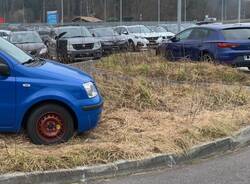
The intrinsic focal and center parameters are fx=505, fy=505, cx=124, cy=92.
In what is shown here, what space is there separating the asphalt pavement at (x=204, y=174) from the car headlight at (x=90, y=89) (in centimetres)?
140

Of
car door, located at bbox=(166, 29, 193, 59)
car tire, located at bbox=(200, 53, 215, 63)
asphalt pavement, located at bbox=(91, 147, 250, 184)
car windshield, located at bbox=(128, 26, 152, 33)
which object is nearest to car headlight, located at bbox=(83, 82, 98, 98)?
asphalt pavement, located at bbox=(91, 147, 250, 184)

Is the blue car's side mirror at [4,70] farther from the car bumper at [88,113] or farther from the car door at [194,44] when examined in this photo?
the car door at [194,44]

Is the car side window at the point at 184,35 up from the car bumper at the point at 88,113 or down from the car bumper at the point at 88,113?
up

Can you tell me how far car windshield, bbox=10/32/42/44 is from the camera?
20.6 meters

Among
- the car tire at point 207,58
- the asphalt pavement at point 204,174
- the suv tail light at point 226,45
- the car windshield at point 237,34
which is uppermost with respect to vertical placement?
the car windshield at point 237,34

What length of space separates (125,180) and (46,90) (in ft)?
5.35

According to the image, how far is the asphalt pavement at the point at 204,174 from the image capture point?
18.5 ft

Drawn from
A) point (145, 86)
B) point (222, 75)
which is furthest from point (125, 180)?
point (222, 75)

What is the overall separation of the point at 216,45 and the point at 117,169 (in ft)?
30.2

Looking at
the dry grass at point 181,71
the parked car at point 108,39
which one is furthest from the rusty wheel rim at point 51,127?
the parked car at point 108,39

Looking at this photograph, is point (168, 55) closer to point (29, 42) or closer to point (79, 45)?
point (79, 45)

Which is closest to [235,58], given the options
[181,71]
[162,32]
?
[181,71]

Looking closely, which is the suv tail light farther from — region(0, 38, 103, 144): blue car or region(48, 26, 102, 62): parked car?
region(0, 38, 103, 144): blue car

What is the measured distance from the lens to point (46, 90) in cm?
648
